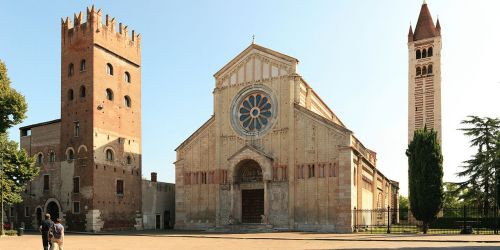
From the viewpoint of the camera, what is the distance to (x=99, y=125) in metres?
40.7

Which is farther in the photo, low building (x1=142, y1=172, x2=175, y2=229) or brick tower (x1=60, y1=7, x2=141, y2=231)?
low building (x1=142, y1=172, x2=175, y2=229)

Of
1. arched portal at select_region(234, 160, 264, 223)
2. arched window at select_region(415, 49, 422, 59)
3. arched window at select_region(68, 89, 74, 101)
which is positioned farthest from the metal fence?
arched window at select_region(68, 89, 74, 101)

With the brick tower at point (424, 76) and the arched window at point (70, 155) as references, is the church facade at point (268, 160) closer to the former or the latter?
the arched window at point (70, 155)

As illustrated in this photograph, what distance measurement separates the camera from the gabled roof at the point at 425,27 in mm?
59875

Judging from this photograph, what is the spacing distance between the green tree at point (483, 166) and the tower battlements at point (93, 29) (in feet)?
107

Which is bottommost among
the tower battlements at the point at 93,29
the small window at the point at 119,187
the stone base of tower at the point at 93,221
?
the stone base of tower at the point at 93,221

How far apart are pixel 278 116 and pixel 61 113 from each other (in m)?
20.0

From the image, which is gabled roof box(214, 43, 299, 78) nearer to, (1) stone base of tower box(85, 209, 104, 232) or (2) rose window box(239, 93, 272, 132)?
(2) rose window box(239, 93, 272, 132)

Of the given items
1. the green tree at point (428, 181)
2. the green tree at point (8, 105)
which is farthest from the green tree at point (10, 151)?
the green tree at point (428, 181)

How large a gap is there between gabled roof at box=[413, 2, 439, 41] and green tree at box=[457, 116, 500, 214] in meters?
20.5

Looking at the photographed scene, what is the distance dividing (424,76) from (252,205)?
31.5 m

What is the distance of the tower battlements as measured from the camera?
41719mm

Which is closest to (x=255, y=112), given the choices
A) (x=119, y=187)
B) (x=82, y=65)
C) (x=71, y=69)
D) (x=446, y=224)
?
(x=119, y=187)

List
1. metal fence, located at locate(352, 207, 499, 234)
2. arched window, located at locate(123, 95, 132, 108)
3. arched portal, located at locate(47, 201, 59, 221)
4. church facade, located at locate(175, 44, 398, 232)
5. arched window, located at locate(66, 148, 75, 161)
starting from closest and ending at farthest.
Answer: metal fence, located at locate(352, 207, 499, 234) → church facade, located at locate(175, 44, 398, 232) → arched window, located at locate(66, 148, 75, 161) → arched portal, located at locate(47, 201, 59, 221) → arched window, located at locate(123, 95, 132, 108)
